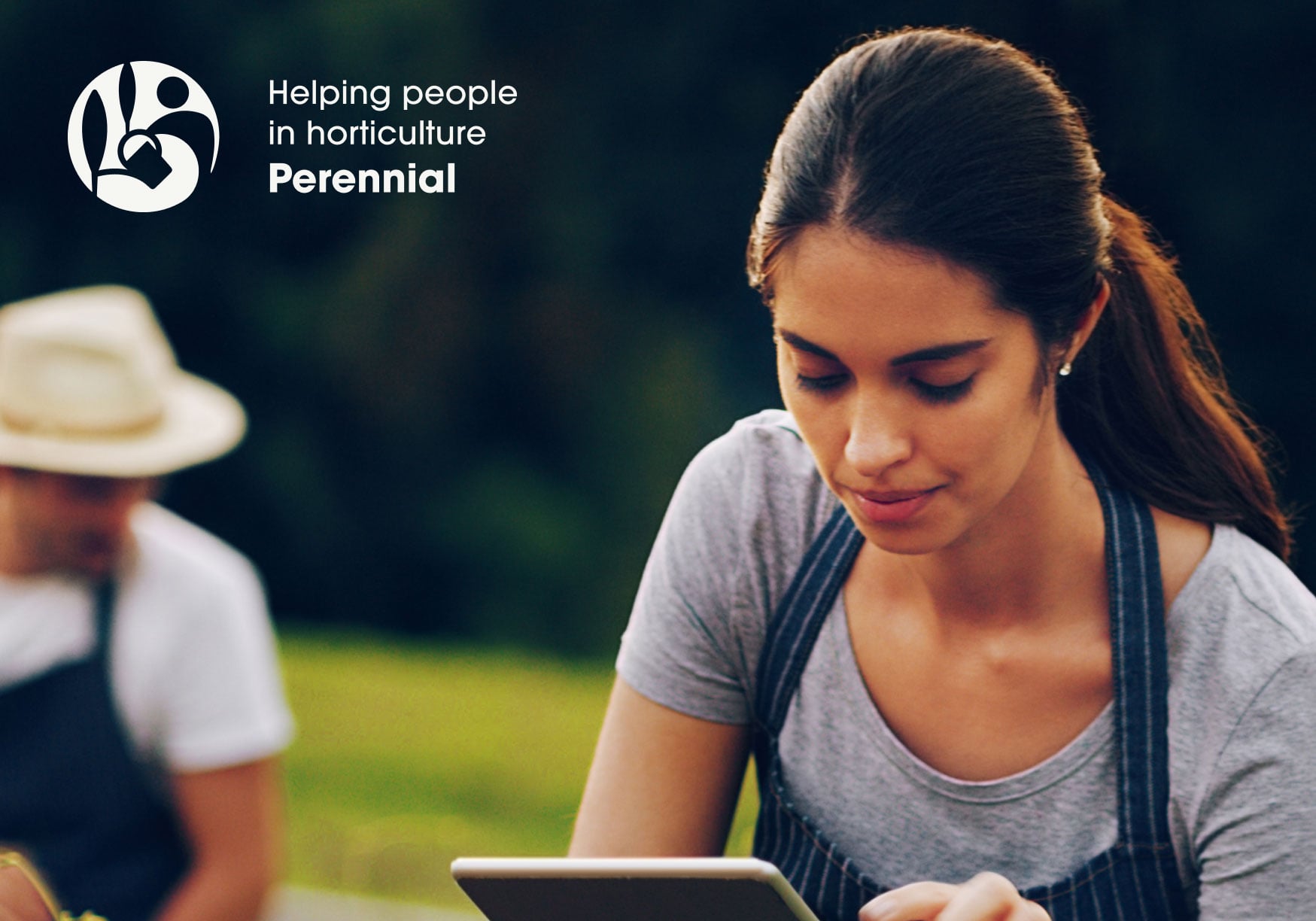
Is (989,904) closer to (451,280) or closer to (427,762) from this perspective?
(427,762)

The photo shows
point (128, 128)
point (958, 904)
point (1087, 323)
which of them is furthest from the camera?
point (128, 128)

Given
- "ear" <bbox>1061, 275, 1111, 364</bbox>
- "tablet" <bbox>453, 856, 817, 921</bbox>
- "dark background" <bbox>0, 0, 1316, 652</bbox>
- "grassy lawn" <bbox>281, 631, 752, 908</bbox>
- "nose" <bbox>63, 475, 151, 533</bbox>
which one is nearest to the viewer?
"tablet" <bbox>453, 856, 817, 921</bbox>

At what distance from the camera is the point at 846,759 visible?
1.63m

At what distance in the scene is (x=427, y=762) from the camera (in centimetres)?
657

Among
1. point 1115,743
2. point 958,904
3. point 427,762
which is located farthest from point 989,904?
point 427,762

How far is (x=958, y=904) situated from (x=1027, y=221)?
1.94 feet

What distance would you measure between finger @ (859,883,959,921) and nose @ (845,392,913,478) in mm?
357

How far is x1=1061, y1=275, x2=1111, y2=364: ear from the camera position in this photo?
1.54 metres

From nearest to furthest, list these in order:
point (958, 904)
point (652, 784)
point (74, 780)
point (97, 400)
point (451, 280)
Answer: point (958, 904) < point (652, 784) < point (74, 780) < point (97, 400) < point (451, 280)

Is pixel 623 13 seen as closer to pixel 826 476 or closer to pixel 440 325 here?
pixel 440 325

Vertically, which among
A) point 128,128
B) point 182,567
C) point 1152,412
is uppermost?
point 128,128

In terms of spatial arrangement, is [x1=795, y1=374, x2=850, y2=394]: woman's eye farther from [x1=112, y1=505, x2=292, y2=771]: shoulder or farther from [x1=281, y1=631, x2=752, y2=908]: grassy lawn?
[x1=281, y1=631, x2=752, y2=908]: grassy lawn

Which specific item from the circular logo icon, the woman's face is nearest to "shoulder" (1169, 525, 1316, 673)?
the woman's face

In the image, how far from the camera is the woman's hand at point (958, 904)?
1.30 meters
